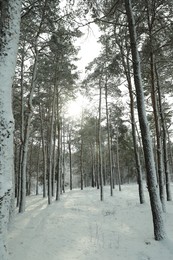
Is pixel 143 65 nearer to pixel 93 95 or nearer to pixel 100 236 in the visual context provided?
pixel 93 95

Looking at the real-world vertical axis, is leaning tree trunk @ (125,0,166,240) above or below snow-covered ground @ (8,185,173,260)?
above

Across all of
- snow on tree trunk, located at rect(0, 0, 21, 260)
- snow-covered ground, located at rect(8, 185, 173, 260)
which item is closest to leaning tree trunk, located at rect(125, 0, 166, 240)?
snow-covered ground, located at rect(8, 185, 173, 260)

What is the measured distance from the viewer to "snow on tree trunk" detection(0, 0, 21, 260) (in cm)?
199

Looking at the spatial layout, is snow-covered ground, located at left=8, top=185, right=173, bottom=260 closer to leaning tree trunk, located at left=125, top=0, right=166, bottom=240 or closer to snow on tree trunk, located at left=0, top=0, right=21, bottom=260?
leaning tree trunk, located at left=125, top=0, right=166, bottom=240

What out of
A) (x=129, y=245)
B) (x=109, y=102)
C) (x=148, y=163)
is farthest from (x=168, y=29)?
(x=109, y=102)

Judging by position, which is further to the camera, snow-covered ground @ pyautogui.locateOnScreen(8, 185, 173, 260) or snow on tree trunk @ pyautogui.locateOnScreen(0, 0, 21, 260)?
snow-covered ground @ pyautogui.locateOnScreen(8, 185, 173, 260)

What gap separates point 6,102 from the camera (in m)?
2.19

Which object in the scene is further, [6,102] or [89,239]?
[89,239]

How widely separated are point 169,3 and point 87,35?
3.33m

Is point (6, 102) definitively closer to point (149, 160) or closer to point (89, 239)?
point (149, 160)

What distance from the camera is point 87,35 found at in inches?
223

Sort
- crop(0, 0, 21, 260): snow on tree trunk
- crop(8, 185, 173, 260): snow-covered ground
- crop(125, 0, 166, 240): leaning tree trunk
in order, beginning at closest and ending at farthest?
crop(0, 0, 21, 260): snow on tree trunk, crop(8, 185, 173, 260): snow-covered ground, crop(125, 0, 166, 240): leaning tree trunk

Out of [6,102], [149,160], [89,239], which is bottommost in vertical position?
[89,239]

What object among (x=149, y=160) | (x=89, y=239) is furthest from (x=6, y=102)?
(x=89, y=239)
